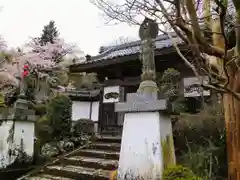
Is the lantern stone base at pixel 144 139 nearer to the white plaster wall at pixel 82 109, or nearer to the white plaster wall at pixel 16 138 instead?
the white plaster wall at pixel 16 138

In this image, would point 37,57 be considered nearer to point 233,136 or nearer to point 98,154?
point 98,154

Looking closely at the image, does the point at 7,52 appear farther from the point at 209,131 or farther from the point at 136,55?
the point at 209,131

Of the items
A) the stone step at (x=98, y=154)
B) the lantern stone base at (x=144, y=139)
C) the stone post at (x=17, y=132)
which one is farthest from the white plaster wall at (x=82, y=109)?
the lantern stone base at (x=144, y=139)

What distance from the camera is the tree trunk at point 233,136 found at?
11.5 ft

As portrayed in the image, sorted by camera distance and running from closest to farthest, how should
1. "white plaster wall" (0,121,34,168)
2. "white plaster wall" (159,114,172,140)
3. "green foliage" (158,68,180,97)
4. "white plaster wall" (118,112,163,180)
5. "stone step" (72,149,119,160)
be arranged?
1. "white plaster wall" (118,112,163,180)
2. "white plaster wall" (159,114,172,140)
3. "white plaster wall" (0,121,34,168)
4. "stone step" (72,149,119,160)
5. "green foliage" (158,68,180,97)

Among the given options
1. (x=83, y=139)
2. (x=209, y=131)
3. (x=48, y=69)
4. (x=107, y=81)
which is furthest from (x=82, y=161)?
(x=48, y=69)

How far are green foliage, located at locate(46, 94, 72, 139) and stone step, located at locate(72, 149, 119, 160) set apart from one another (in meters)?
1.77

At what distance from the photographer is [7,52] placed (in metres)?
14.3

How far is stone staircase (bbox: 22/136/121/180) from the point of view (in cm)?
550

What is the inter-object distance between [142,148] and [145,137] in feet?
0.68

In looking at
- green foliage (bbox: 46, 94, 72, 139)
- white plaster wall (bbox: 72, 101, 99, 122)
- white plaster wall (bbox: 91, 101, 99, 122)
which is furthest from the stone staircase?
white plaster wall (bbox: 72, 101, 99, 122)

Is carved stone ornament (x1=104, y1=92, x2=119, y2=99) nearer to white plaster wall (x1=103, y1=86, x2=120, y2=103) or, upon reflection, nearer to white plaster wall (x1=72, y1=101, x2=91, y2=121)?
white plaster wall (x1=103, y1=86, x2=120, y2=103)

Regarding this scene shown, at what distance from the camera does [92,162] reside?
6.05 m

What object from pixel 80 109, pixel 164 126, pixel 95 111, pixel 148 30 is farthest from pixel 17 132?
pixel 80 109
